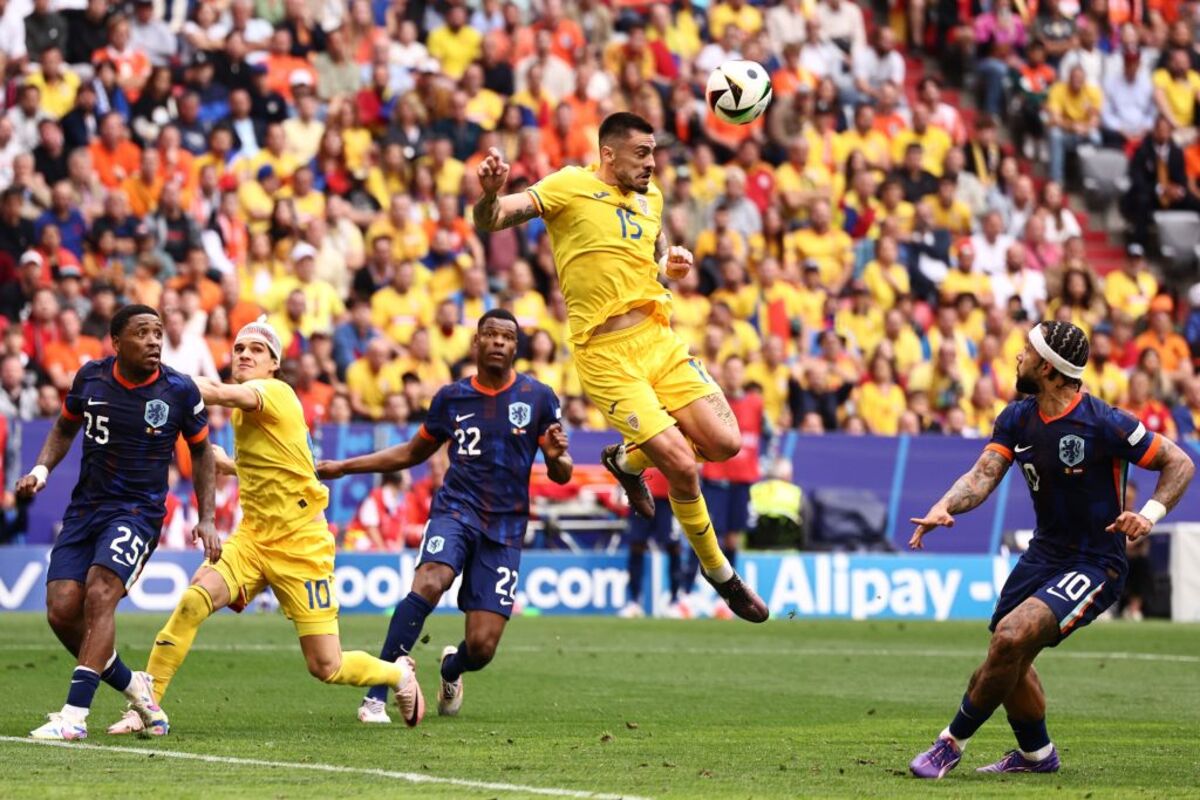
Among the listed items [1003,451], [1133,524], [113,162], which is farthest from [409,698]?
[113,162]

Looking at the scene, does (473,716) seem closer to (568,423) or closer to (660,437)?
(660,437)

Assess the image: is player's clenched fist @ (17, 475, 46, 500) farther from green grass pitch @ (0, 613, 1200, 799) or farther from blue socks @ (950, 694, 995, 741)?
blue socks @ (950, 694, 995, 741)

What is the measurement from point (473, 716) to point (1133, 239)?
2124cm

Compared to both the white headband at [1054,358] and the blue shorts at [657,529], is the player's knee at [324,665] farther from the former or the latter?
the blue shorts at [657,529]

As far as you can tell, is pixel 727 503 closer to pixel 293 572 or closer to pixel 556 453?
pixel 556 453

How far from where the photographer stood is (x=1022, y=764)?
10672mm

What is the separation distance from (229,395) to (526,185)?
15110mm

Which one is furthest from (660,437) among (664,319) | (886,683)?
(886,683)

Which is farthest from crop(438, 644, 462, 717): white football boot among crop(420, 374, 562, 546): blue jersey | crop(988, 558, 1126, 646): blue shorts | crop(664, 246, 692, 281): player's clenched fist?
crop(988, 558, 1126, 646): blue shorts

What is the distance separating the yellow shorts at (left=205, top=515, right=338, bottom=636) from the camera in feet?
38.9

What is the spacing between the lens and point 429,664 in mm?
17016

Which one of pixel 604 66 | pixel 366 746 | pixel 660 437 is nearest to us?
pixel 366 746

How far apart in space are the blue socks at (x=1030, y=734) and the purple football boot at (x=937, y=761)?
49 cm

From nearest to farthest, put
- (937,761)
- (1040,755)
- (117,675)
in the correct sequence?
1. (937,761)
2. (1040,755)
3. (117,675)
